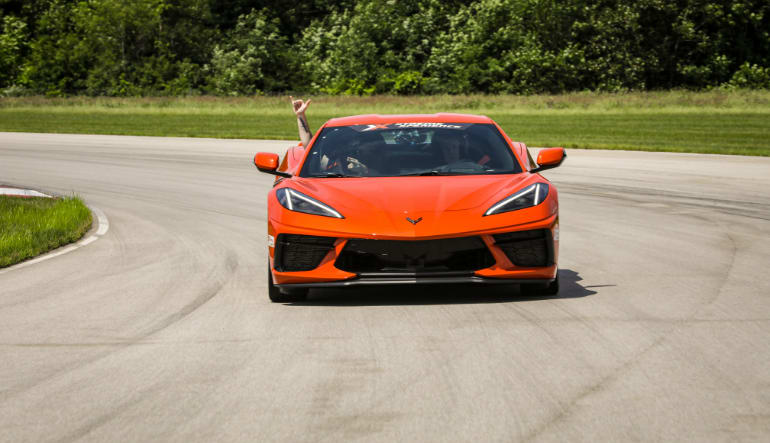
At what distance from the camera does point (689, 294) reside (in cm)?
711

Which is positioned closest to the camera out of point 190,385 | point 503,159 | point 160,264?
point 190,385

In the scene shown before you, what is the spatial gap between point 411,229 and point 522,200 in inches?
33.9

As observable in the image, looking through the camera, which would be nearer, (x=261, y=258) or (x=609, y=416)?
(x=609, y=416)

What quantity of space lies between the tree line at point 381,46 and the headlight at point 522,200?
45608 millimetres

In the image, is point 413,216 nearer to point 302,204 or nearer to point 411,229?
point 411,229

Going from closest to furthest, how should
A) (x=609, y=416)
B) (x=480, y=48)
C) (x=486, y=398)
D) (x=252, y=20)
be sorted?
(x=609, y=416), (x=486, y=398), (x=480, y=48), (x=252, y=20)

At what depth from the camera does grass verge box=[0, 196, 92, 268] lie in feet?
31.9

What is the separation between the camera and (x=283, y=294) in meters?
7.07

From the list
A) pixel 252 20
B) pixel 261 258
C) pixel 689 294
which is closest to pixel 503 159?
pixel 689 294

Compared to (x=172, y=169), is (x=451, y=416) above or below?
above

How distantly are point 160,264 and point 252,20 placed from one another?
6740cm

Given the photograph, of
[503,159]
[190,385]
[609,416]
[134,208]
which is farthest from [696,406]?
[134,208]

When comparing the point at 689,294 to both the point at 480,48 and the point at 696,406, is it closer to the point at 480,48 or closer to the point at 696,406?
the point at 696,406

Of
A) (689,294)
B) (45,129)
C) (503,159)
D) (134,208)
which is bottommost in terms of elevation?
(45,129)
